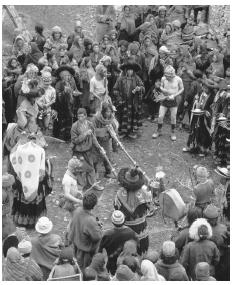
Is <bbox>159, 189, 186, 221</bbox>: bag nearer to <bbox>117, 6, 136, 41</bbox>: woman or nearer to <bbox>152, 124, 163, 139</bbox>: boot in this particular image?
<bbox>152, 124, 163, 139</bbox>: boot

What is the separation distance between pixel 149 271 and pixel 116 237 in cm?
126

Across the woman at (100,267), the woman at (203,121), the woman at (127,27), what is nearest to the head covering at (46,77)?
the woman at (203,121)

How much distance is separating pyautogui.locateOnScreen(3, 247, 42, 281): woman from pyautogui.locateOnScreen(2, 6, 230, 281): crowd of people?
1 cm

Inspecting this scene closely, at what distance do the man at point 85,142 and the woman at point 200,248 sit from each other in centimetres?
366

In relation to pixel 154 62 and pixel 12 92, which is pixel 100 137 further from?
pixel 154 62

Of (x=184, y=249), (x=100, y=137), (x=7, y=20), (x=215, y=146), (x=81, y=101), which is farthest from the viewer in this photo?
(x=7, y=20)

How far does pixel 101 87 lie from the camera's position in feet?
45.4

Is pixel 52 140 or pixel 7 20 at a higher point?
pixel 7 20

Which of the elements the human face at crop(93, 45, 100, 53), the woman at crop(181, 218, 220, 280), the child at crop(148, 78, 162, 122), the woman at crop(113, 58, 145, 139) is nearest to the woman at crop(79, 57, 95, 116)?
the human face at crop(93, 45, 100, 53)

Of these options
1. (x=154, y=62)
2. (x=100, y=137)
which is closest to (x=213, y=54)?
(x=154, y=62)

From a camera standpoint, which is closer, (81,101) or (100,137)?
(100,137)

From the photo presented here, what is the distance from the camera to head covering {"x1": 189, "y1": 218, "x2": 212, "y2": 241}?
856cm

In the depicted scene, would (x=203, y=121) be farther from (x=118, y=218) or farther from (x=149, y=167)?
(x=118, y=218)

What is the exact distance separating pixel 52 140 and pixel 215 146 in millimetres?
3710
